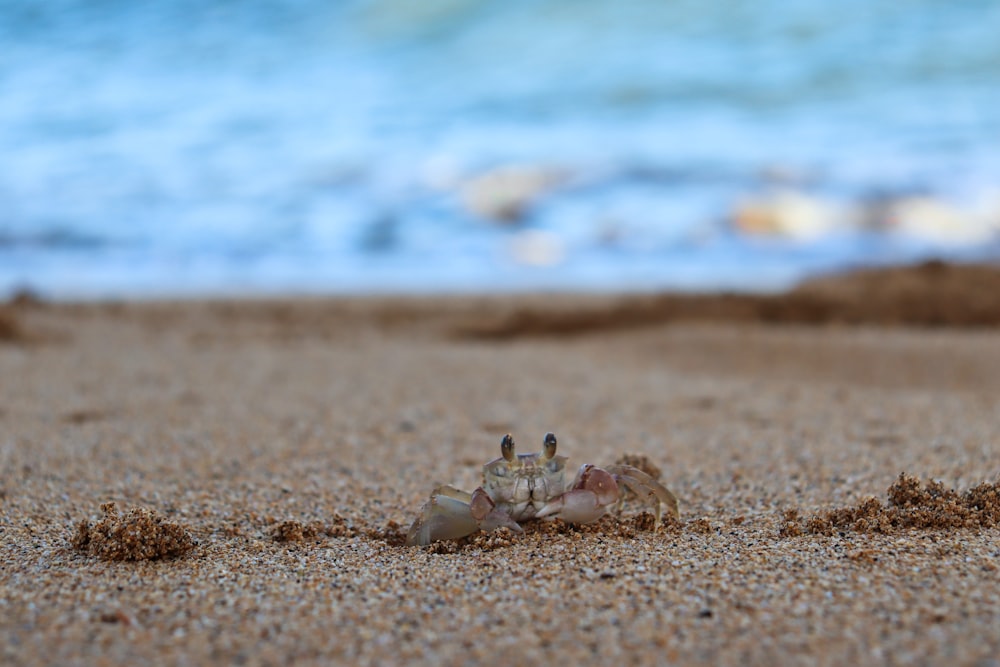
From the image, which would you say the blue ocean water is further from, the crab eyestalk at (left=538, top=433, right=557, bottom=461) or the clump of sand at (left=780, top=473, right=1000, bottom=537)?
the crab eyestalk at (left=538, top=433, right=557, bottom=461)

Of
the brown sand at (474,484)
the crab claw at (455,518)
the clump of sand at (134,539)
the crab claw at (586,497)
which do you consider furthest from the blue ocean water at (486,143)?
the clump of sand at (134,539)

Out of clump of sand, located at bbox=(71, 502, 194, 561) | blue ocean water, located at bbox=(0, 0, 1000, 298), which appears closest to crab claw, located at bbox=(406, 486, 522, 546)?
clump of sand, located at bbox=(71, 502, 194, 561)

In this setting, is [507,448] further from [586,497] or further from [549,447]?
[586,497]

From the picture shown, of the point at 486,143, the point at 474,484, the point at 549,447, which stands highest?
the point at 486,143

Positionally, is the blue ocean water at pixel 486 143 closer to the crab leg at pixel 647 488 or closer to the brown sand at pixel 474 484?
the brown sand at pixel 474 484

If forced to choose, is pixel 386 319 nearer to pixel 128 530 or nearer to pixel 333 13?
pixel 128 530

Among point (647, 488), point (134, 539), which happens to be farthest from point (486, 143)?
point (134, 539)

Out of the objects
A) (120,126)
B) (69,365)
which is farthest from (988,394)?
(120,126)
